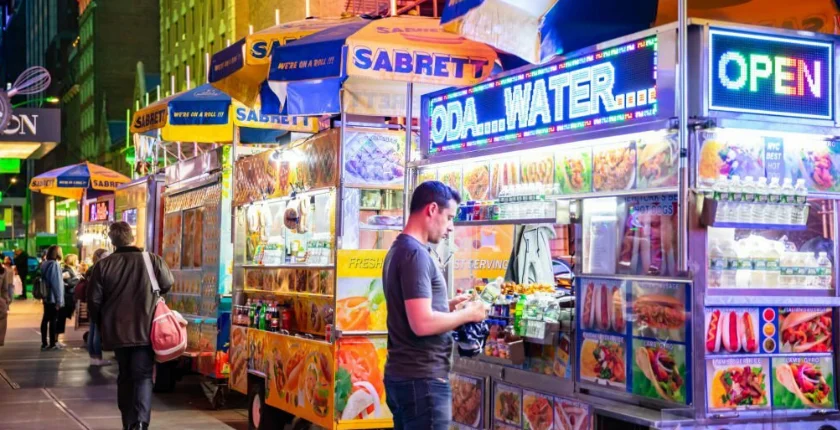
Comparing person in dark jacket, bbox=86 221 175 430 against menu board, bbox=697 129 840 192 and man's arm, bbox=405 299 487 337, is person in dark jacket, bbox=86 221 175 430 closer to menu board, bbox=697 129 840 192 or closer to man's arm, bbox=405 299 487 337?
man's arm, bbox=405 299 487 337

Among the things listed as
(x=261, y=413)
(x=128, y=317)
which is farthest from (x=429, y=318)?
(x=261, y=413)

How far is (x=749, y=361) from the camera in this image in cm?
621

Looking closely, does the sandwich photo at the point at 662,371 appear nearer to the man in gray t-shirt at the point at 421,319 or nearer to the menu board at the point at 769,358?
the menu board at the point at 769,358

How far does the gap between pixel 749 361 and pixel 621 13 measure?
2806 mm

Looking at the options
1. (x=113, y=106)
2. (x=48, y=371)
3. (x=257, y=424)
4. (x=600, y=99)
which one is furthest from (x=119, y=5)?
(x=600, y=99)

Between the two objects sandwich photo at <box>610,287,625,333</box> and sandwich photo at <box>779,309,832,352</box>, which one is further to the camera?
sandwich photo at <box>610,287,625,333</box>

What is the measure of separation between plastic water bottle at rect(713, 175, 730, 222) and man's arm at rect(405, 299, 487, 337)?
1496 millimetres

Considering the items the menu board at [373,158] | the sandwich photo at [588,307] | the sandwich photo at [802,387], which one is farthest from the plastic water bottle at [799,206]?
the menu board at [373,158]

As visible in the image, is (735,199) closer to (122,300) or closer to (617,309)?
(617,309)

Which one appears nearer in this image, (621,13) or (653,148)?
(653,148)

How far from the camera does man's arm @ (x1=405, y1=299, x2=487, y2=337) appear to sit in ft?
17.6

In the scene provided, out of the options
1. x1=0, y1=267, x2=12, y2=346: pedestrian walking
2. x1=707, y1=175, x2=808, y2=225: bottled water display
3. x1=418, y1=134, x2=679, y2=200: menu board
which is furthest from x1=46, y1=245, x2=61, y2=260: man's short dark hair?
x1=707, y1=175, x2=808, y2=225: bottled water display

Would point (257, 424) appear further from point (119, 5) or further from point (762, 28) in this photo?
point (119, 5)

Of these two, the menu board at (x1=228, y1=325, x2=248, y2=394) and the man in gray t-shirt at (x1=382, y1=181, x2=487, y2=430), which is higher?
the man in gray t-shirt at (x1=382, y1=181, x2=487, y2=430)
